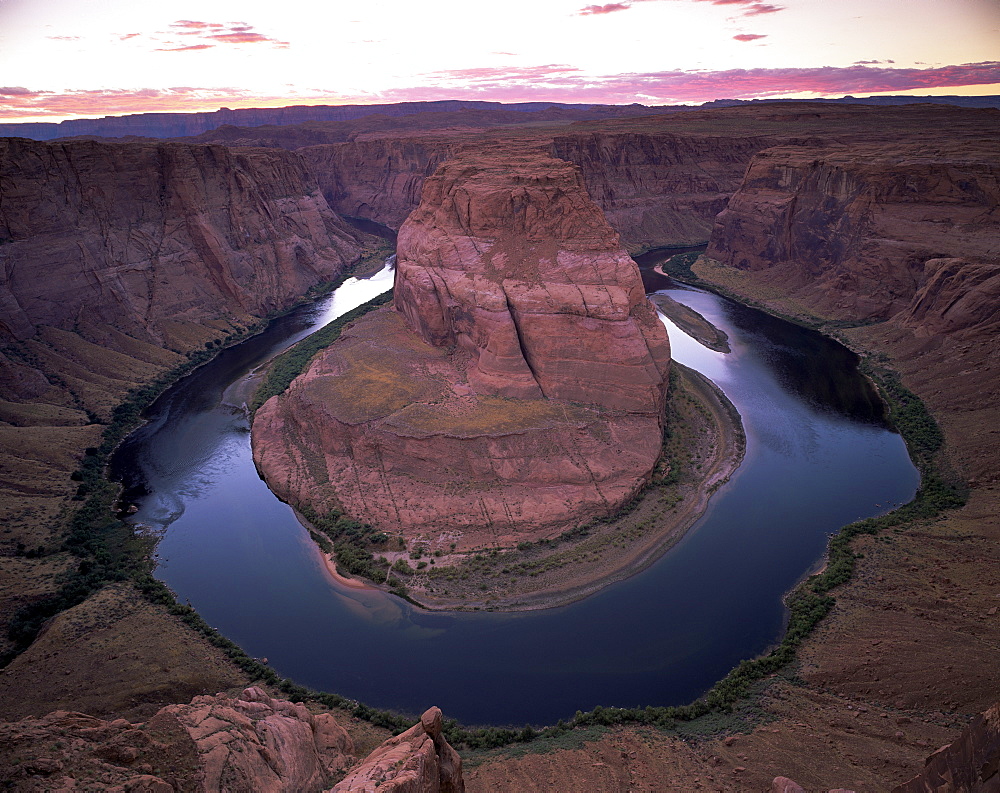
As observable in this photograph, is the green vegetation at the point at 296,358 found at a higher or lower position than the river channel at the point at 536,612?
higher

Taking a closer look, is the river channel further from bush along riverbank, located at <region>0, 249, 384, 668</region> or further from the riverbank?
bush along riverbank, located at <region>0, 249, 384, 668</region>

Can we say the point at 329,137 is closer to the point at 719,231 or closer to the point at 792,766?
the point at 719,231

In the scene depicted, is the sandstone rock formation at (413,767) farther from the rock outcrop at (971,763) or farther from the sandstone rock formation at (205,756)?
the rock outcrop at (971,763)

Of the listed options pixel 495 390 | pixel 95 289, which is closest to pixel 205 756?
pixel 495 390

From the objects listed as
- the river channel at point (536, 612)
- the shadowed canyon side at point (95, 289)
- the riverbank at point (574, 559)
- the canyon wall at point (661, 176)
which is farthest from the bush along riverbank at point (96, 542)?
the canyon wall at point (661, 176)

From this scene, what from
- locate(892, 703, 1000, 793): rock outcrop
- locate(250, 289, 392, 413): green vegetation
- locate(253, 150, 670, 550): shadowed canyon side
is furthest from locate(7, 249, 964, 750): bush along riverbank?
locate(892, 703, 1000, 793): rock outcrop

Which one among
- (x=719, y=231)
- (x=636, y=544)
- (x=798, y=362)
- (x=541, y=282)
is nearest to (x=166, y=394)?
(x=541, y=282)
